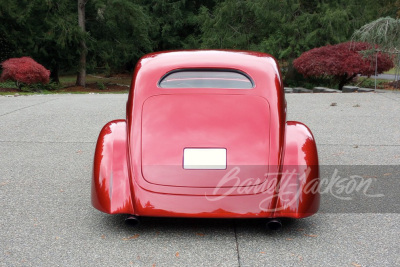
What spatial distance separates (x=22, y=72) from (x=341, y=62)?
11903 mm

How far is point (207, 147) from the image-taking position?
416cm

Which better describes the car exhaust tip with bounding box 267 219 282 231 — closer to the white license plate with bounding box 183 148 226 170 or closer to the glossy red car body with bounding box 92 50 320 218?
the glossy red car body with bounding box 92 50 320 218

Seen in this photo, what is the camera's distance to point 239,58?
4.84 metres

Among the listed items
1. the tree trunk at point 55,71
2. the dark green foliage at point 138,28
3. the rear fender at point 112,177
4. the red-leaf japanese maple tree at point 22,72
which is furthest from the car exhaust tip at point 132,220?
the tree trunk at point 55,71

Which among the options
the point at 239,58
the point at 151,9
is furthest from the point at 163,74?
the point at 151,9

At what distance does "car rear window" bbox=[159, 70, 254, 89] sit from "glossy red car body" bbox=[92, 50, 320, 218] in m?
0.04

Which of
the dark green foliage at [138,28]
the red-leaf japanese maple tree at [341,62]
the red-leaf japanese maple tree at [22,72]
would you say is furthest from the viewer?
the dark green foliage at [138,28]

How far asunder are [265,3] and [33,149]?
17799mm

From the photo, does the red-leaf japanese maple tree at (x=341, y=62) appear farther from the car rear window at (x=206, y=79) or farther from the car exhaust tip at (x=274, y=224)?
the car exhaust tip at (x=274, y=224)

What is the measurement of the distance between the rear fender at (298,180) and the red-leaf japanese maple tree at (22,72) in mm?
17735

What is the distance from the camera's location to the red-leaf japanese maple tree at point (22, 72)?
66.4 feet

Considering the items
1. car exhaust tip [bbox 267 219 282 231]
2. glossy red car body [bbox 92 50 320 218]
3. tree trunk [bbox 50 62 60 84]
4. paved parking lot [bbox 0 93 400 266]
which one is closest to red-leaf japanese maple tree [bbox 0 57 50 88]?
tree trunk [bbox 50 62 60 84]

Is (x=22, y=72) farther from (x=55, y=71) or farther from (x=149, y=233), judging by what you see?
(x=149, y=233)

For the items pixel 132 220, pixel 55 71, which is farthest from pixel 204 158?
pixel 55 71
